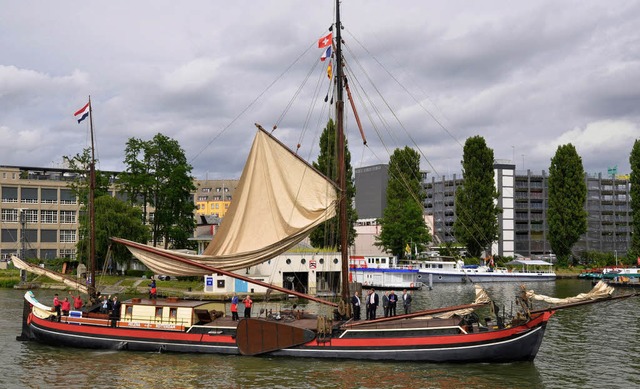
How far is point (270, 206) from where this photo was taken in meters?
37.4

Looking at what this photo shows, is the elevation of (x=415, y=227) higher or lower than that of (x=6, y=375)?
higher

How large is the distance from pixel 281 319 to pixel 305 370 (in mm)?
5532

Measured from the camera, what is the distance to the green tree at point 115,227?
79.2m

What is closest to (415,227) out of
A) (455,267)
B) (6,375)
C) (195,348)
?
(455,267)

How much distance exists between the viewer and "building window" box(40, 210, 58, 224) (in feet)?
383

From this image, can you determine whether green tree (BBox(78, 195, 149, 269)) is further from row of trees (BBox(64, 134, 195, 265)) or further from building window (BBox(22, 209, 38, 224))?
building window (BBox(22, 209, 38, 224))

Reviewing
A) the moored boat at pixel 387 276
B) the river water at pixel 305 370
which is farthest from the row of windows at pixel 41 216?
the river water at pixel 305 370

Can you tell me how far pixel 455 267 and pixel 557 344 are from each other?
6206cm

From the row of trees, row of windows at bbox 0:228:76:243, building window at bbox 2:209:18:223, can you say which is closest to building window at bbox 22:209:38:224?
building window at bbox 2:209:18:223

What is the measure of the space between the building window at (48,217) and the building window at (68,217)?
1143 mm

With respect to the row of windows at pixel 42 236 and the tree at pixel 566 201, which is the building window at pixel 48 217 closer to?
the row of windows at pixel 42 236

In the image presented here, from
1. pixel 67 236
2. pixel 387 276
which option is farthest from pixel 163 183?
pixel 67 236

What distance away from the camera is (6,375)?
30938 millimetres

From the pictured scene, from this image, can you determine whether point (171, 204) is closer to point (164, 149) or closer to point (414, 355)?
point (164, 149)
